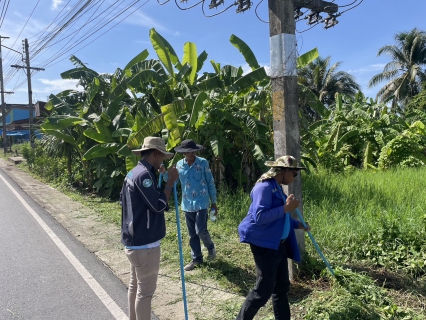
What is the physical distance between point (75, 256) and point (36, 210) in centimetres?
451

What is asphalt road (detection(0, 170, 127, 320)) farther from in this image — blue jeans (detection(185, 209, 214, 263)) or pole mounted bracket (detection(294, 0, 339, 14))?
pole mounted bracket (detection(294, 0, 339, 14))

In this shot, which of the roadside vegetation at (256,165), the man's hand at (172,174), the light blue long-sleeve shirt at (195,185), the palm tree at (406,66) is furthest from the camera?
the palm tree at (406,66)

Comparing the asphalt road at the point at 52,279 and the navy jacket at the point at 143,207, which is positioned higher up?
the navy jacket at the point at 143,207

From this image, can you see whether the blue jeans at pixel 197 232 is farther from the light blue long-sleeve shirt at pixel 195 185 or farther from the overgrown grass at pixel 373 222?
the overgrown grass at pixel 373 222

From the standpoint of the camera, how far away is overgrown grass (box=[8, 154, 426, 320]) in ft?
11.9

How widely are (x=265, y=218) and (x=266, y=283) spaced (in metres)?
0.59

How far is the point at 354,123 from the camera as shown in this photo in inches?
550

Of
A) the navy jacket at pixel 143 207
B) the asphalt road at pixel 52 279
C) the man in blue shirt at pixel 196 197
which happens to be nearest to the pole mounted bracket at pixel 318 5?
the man in blue shirt at pixel 196 197

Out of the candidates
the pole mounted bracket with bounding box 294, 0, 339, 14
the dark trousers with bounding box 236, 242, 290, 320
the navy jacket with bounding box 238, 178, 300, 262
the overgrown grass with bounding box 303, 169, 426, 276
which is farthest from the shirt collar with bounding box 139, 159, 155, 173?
the pole mounted bracket with bounding box 294, 0, 339, 14

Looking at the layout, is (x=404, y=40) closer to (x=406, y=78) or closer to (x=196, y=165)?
(x=406, y=78)

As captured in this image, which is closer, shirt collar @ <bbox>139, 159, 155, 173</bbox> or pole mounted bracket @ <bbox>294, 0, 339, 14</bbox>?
shirt collar @ <bbox>139, 159, 155, 173</bbox>

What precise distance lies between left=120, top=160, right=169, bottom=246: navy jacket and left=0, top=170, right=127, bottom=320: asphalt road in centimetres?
141

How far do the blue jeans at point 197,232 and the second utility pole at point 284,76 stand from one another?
1.30 m

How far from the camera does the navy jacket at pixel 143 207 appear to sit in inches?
119
